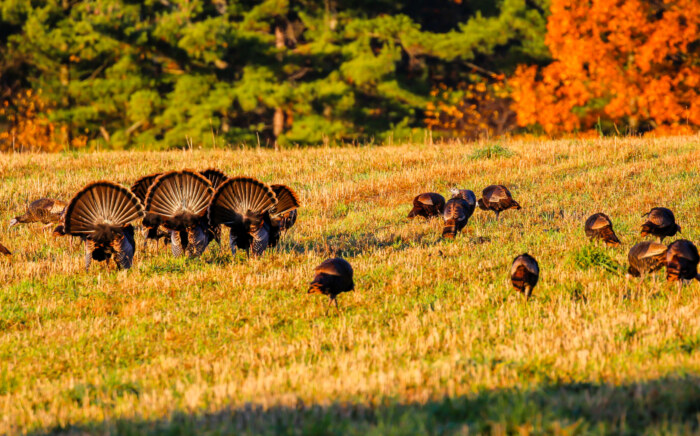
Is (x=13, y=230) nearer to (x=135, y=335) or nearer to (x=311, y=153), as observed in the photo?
(x=135, y=335)

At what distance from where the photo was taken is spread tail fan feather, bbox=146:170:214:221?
990cm

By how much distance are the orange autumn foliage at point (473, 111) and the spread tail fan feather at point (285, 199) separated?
93.0 ft

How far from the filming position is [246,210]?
33.4ft

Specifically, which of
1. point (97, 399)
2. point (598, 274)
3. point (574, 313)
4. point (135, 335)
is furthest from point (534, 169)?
point (97, 399)

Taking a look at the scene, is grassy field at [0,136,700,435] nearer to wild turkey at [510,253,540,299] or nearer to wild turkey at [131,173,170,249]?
wild turkey at [510,253,540,299]

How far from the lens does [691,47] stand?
3167 cm

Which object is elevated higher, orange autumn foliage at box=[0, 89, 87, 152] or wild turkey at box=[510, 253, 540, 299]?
orange autumn foliage at box=[0, 89, 87, 152]

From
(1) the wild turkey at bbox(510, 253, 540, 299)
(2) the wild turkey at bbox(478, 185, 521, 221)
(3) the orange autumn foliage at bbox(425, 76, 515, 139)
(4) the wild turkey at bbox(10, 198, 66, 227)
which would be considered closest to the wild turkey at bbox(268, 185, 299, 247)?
(1) the wild turkey at bbox(510, 253, 540, 299)

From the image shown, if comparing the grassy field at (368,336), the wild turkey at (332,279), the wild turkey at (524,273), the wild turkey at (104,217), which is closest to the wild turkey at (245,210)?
the grassy field at (368,336)

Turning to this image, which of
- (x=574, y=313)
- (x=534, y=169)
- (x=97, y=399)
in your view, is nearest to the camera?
(x=97, y=399)

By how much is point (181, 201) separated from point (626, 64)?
2672 centimetres

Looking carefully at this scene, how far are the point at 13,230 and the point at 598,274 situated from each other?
32.3 ft

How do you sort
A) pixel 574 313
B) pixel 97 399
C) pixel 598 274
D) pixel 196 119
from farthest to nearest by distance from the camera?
pixel 196 119
pixel 598 274
pixel 574 313
pixel 97 399

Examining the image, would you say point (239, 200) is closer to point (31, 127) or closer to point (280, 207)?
point (280, 207)
